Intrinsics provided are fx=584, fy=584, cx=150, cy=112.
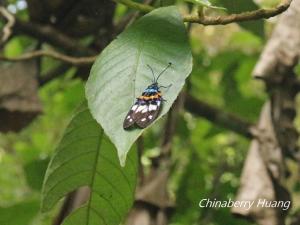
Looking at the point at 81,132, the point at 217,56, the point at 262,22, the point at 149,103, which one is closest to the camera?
the point at 149,103

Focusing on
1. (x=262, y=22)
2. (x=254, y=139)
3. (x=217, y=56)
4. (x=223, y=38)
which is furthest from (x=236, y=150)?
(x=223, y=38)

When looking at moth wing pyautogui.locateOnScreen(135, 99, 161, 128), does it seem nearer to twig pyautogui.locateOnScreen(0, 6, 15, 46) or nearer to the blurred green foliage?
the blurred green foliage

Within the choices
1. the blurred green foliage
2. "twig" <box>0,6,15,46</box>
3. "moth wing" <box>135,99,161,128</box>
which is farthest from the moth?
"twig" <box>0,6,15,46</box>

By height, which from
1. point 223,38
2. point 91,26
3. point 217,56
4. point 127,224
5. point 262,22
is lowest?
point 223,38

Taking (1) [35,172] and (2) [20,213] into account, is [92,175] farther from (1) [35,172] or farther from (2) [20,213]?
(1) [35,172]

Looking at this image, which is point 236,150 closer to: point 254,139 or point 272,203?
point 254,139
